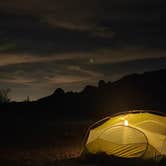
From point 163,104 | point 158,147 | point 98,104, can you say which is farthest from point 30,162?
point 98,104

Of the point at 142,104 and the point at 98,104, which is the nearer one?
the point at 142,104

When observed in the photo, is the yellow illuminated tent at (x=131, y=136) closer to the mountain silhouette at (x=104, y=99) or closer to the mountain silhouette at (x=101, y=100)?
the mountain silhouette at (x=101, y=100)

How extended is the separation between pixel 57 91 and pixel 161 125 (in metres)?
62.0

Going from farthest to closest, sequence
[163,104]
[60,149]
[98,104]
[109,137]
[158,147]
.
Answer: [98,104] → [163,104] → [60,149] → [109,137] → [158,147]

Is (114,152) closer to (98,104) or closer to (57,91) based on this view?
(98,104)

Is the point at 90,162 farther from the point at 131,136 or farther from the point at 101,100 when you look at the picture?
the point at 101,100

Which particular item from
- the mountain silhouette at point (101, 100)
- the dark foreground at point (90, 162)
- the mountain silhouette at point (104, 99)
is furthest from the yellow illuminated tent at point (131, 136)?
the mountain silhouette at point (104, 99)

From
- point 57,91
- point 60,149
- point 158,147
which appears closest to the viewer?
point 158,147

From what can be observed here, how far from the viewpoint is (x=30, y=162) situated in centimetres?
1548

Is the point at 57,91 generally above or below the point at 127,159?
above

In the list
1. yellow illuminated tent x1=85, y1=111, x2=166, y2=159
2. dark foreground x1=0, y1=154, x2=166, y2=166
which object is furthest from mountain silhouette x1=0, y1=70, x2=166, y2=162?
dark foreground x1=0, y1=154, x2=166, y2=166

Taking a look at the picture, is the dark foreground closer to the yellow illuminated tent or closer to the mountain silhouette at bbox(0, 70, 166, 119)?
the yellow illuminated tent

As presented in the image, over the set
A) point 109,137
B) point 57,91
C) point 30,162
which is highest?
point 57,91

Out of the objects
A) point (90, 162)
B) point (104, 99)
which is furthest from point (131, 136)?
point (104, 99)
